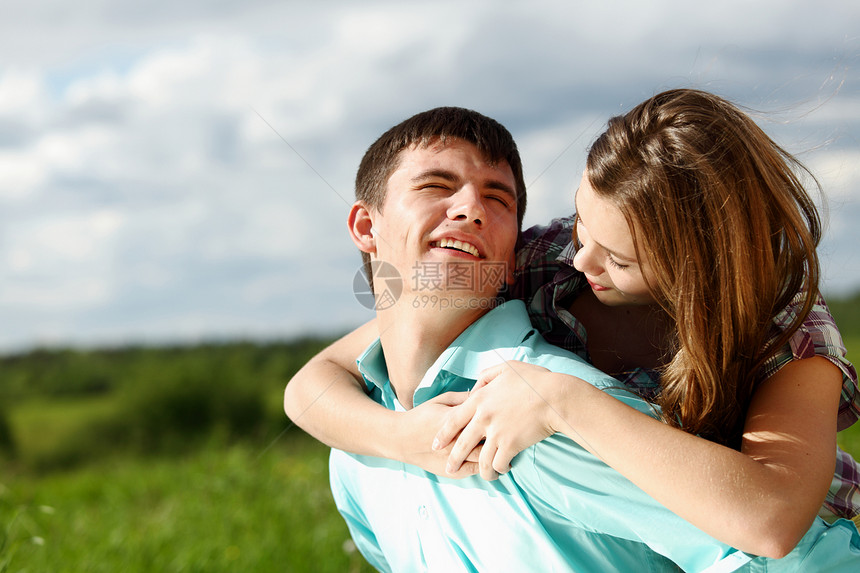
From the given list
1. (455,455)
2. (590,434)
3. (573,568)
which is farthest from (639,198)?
(573,568)

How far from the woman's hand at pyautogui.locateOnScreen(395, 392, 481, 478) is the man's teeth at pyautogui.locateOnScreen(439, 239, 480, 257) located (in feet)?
1.50

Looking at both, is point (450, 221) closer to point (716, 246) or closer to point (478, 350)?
point (478, 350)

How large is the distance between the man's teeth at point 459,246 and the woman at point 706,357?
0.32 m

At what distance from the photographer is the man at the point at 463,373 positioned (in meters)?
1.68

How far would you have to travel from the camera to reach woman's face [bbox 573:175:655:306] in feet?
6.01

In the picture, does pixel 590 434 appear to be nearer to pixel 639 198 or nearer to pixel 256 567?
pixel 639 198

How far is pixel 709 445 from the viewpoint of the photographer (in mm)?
1506

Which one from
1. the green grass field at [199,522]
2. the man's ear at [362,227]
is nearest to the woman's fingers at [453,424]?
the man's ear at [362,227]

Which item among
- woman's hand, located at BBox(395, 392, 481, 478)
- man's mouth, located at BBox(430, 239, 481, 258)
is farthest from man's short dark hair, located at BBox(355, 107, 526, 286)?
woman's hand, located at BBox(395, 392, 481, 478)

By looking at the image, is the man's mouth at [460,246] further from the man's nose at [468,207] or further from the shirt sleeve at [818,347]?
the shirt sleeve at [818,347]

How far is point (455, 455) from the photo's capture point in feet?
5.74

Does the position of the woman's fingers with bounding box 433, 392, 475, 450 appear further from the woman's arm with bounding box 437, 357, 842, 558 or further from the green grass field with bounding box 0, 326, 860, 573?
the green grass field with bounding box 0, 326, 860, 573

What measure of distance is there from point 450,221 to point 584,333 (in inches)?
21.5

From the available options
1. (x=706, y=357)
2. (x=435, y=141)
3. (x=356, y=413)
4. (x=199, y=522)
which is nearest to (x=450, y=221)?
(x=435, y=141)
